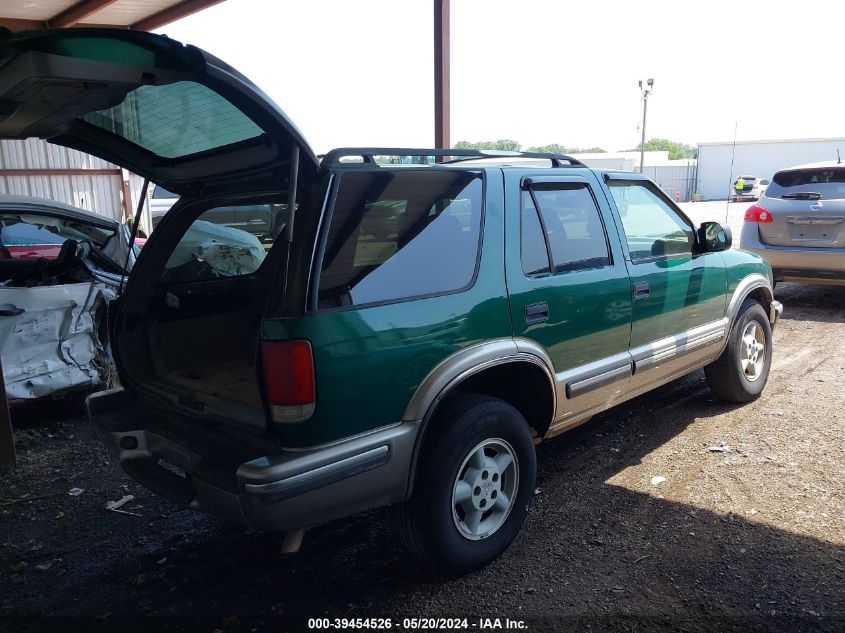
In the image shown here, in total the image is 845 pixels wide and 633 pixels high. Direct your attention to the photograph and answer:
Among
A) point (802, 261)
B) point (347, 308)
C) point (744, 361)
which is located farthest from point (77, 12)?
point (802, 261)

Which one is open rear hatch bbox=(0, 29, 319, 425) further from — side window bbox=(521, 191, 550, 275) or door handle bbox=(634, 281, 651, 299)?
door handle bbox=(634, 281, 651, 299)

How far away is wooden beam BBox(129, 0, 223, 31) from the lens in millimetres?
10036

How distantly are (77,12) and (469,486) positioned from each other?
1106 centimetres

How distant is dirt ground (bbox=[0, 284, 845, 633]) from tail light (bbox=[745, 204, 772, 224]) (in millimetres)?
4587

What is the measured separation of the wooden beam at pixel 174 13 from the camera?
10.0 m

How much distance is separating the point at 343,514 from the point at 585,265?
6.27ft

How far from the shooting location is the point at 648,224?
4352 millimetres

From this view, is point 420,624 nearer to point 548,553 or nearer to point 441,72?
point 548,553

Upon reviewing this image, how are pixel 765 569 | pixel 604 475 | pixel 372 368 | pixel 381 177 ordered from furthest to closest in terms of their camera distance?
1. pixel 604 475
2. pixel 765 569
3. pixel 381 177
4. pixel 372 368

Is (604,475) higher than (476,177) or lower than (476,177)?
lower

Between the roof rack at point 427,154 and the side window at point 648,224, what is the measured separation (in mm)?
442

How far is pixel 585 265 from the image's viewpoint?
12.1ft

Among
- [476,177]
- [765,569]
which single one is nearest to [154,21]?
[476,177]

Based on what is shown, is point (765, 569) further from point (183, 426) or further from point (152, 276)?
point (152, 276)
